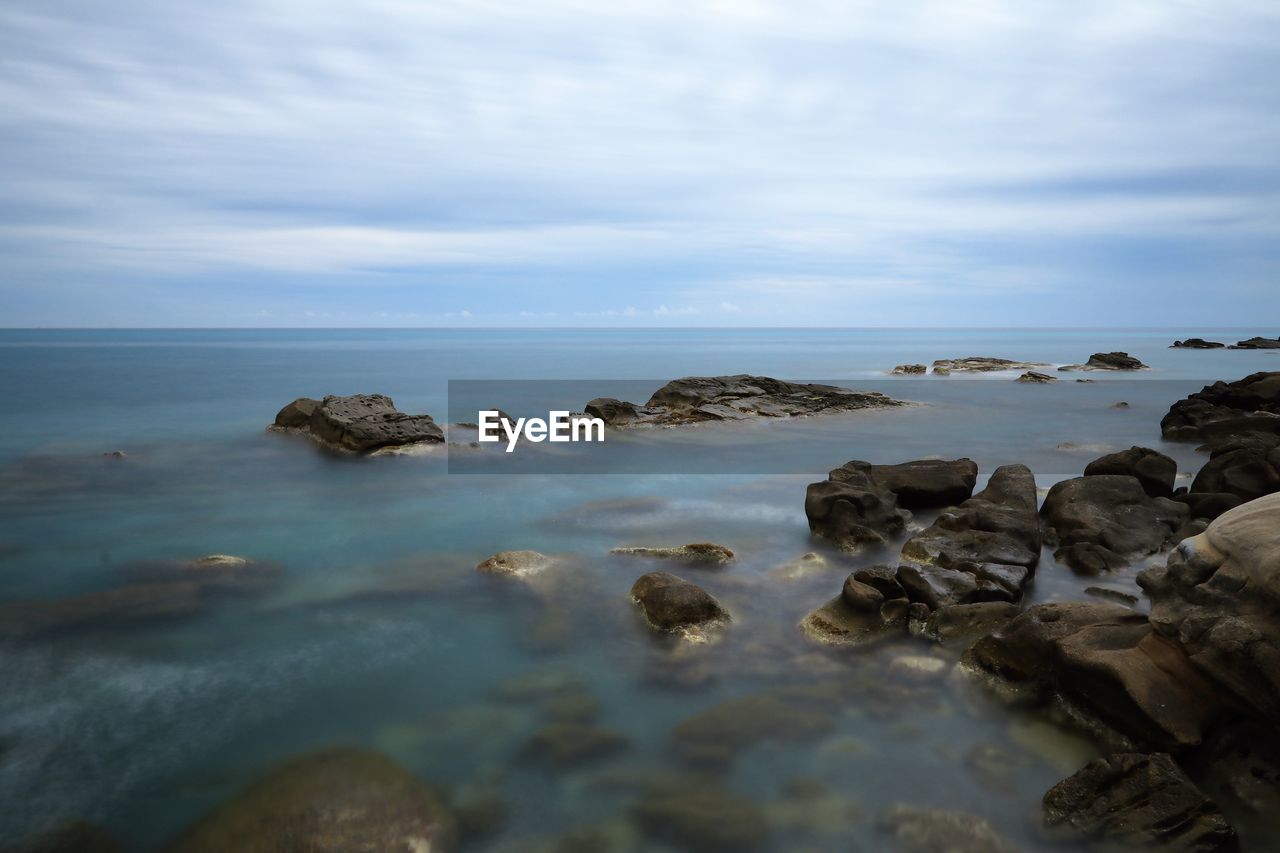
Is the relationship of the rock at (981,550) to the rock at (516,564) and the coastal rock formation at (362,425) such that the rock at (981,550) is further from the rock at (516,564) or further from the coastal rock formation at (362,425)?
the coastal rock formation at (362,425)

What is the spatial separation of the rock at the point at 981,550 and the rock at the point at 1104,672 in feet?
3.99

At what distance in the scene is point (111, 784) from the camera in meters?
5.65

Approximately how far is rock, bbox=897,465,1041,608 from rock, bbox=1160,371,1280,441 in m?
11.8

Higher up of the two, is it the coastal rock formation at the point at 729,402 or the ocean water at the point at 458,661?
the coastal rock formation at the point at 729,402

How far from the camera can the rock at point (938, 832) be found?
4895 millimetres

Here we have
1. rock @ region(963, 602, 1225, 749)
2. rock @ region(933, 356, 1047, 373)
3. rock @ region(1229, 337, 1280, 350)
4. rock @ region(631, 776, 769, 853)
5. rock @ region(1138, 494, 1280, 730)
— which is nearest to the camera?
rock @ region(631, 776, 769, 853)

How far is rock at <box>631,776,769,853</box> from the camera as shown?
5008 mm

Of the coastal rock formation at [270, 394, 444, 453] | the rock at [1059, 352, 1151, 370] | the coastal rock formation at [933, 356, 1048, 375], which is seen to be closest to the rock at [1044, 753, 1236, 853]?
the coastal rock formation at [270, 394, 444, 453]

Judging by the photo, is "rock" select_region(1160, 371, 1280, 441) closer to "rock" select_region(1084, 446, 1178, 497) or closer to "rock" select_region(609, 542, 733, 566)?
"rock" select_region(1084, 446, 1178, 497)

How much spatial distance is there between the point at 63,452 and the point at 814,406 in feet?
72.8

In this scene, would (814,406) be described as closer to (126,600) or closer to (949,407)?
(949,407)

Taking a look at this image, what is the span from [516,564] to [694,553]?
238cm

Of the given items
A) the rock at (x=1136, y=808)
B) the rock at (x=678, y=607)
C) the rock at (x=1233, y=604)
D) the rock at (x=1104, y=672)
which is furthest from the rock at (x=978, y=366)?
the rock at (x=1136, y=808)

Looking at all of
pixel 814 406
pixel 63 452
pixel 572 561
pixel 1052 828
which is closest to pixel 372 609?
pixel 572 561
